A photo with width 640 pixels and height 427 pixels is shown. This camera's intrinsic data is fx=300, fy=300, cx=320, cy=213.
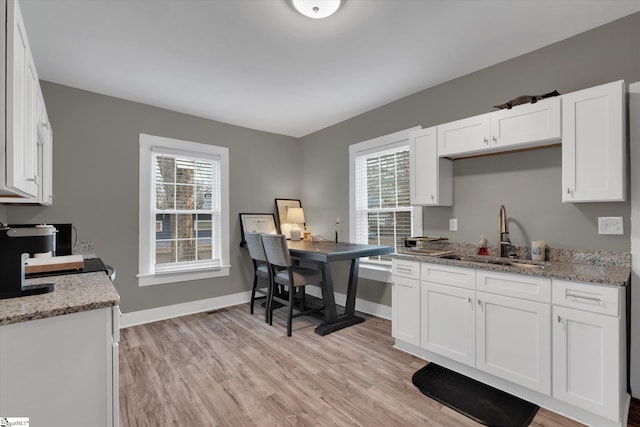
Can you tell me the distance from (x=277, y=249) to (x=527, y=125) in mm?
2447

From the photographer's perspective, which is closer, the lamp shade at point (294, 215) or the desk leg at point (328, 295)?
the desk leg at point (328, 295)

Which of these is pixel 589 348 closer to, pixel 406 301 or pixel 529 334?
pixel 529 334

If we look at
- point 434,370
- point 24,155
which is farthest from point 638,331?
point 24,155

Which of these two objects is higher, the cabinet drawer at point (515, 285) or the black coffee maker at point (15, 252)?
the black coffee maker at point (15, 252)

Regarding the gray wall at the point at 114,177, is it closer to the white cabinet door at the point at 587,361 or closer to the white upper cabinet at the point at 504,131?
the white upper cabinet at the point at 504,131

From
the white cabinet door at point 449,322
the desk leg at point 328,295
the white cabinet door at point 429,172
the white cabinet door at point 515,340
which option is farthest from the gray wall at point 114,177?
the white cabinet door at point 515,340

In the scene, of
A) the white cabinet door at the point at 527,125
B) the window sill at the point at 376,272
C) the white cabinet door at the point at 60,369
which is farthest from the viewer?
the window sill at the point at 376,272

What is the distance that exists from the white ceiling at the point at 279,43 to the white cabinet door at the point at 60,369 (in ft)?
6.41

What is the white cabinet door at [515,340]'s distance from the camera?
1903 mm

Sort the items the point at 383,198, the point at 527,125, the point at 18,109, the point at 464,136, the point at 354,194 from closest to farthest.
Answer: the point at 18,109 → the point at 527,125 → the point at 464,136 → the point at 383,198 → the point at 354,194

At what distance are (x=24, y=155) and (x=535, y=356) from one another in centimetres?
306

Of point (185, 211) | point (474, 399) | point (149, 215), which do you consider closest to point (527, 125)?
point (474, 399)

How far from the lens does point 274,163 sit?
4.79 m

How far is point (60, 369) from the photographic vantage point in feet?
3.89
